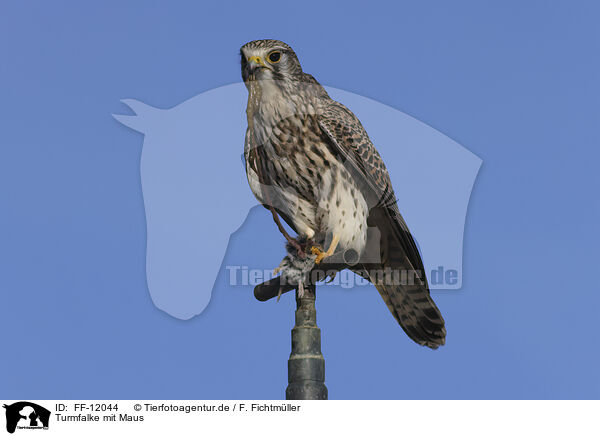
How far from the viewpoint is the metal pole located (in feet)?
12.9

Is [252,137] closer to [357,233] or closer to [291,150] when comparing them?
[291,150]

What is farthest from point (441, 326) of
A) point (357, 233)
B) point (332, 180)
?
point (332, 180)

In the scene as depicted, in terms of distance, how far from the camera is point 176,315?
4.58 m

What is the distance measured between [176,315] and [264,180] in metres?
1.30

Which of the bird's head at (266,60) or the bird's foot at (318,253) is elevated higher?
the bird's head at (266,60)

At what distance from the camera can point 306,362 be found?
3988 millimetres

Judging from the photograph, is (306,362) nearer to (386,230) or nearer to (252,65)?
(386,230)

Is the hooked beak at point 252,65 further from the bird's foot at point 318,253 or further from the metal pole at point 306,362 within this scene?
the metal pole at point 306,362
